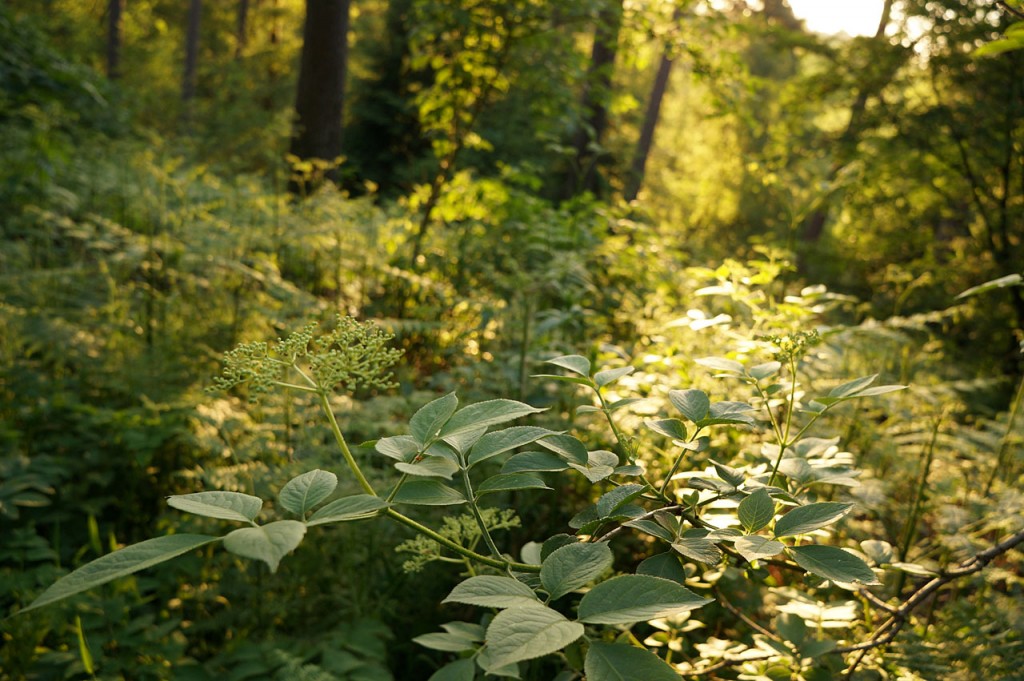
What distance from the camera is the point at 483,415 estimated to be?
0.76 metres

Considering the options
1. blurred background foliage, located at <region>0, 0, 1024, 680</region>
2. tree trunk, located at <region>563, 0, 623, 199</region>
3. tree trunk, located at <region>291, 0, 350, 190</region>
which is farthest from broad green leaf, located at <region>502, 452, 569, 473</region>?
tree trunk, located at <region>291, 0, 350, 190</region>

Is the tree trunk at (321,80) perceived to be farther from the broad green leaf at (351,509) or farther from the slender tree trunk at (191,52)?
the slender tree trunk at (191,52)

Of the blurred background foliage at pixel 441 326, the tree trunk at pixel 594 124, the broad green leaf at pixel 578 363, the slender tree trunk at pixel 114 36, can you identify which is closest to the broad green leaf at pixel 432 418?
the broad green leaf at pixel 578 363

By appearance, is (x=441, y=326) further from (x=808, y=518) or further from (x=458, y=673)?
(x=808, y=518)

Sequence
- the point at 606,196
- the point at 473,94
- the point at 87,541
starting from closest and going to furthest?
the point at 87,541, the point at 473,94, the point at 606,196

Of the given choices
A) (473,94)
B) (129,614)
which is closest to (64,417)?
(129,614)

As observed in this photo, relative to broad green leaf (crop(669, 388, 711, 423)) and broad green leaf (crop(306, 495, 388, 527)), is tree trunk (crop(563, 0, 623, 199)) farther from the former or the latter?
broad green leaf (crop(306, 495, 388, 527))

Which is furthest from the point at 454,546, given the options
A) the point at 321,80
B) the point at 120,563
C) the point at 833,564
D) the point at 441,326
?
the point at 321,80

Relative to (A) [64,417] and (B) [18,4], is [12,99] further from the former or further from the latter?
(B) [18,4]

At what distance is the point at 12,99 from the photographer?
20.7 feet

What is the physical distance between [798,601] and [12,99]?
25.2 ft

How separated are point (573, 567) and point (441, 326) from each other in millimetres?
2244

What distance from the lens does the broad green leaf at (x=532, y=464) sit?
822 mm

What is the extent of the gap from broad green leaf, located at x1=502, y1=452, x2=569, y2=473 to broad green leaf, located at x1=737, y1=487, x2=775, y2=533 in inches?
8.2
